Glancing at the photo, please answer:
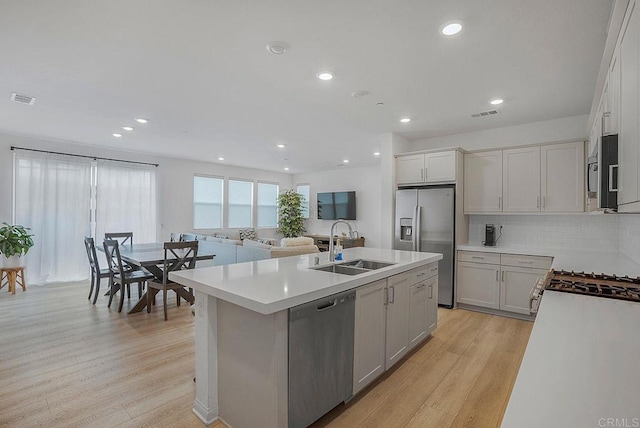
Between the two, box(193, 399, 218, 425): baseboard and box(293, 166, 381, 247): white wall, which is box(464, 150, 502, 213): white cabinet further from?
box(193, 399, 218, 425): baseboard

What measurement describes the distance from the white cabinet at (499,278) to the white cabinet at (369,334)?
2.43 meters

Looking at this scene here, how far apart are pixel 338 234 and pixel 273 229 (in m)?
2.13

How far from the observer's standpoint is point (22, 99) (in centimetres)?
353

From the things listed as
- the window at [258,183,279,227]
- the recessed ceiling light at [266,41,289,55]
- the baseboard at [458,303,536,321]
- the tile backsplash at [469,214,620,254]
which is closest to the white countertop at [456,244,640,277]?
the tile backsplash at [469,214,620,254]

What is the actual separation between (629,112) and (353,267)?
202cm

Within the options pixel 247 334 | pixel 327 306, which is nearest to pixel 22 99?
pixel 247 334

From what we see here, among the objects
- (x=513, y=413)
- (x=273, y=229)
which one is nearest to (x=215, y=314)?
(x=513, y=413)

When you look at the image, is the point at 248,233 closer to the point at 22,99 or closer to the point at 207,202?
the point at 207,202

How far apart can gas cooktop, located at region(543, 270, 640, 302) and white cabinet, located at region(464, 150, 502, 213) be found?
2.28 metres

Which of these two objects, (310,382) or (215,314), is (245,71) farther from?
(310,382)

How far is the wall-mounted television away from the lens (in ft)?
27.8

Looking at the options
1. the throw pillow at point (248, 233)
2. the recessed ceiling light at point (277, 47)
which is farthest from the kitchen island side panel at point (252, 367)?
the throw pillow at point (248, 233)

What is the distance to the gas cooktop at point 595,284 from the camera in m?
1.70

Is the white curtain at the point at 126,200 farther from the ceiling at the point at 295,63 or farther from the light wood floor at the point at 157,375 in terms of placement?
the light wood floor at the point at 157,375
